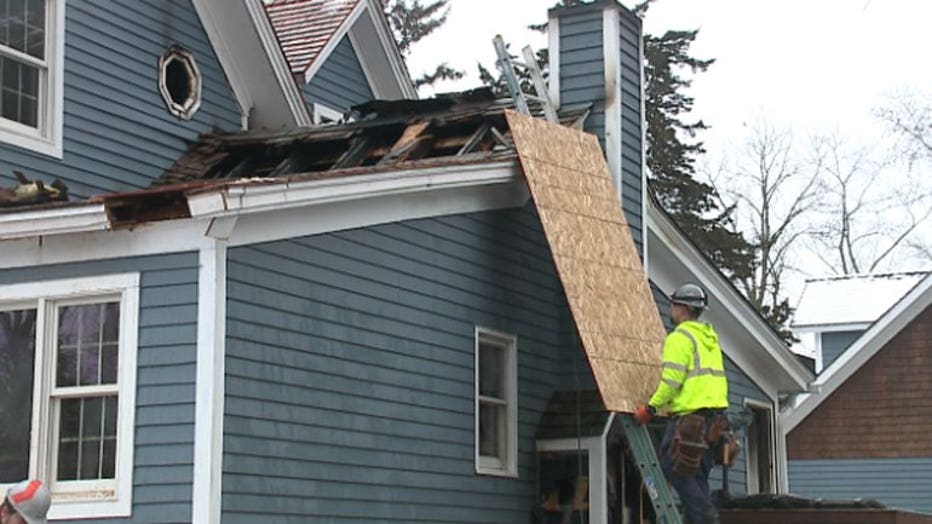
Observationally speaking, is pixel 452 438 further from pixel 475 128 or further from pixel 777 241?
pixel 777 241

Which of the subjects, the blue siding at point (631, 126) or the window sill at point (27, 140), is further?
the blue siding at point (631, 126)

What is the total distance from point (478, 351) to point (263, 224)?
11.0 feet

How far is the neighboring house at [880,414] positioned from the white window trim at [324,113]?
37.3ft

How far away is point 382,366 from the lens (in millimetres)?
12453

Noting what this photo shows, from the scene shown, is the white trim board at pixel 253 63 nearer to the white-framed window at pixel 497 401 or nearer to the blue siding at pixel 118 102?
the blue siding at pixel 118 102

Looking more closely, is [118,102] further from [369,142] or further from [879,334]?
[879,334]

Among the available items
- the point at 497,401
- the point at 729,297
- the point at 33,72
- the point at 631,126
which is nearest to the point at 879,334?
the point at 729,297

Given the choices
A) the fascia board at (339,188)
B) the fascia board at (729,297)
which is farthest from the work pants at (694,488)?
the fascia board at (729,297)

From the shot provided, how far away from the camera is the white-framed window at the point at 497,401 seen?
14.0 meters

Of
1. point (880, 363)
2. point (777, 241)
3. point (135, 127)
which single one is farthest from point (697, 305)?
point (777, 241)

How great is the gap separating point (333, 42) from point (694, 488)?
9.11 meters

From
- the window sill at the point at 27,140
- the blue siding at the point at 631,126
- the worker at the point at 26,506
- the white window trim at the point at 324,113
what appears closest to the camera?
the worker at the point at 26,506

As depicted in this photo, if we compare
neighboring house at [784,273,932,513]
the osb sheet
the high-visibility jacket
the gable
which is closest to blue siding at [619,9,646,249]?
the osb sheet

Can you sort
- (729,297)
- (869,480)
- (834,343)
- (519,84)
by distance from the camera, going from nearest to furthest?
(519,84), (729,297), (869,480), (834,343)
